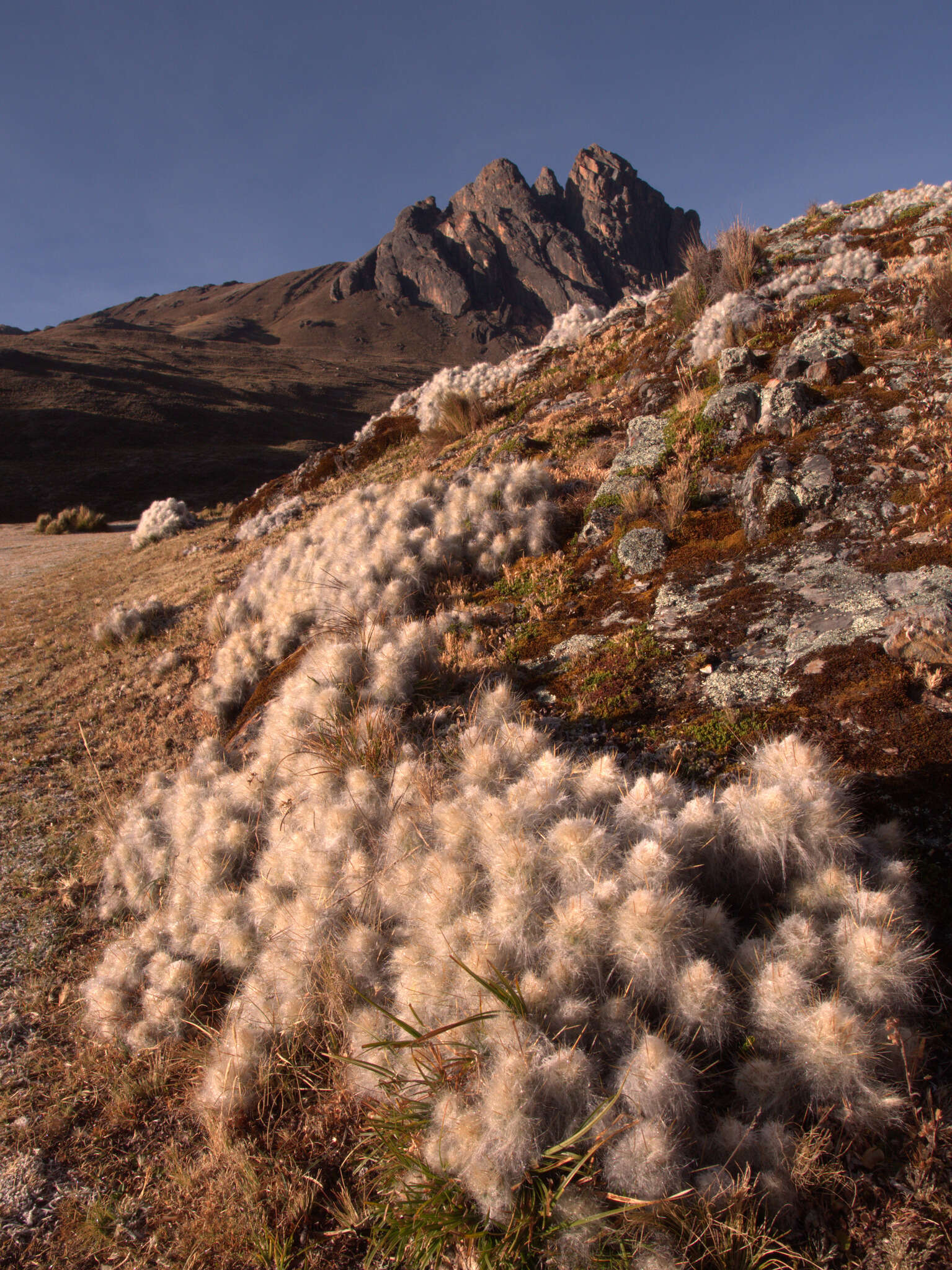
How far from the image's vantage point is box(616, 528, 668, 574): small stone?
195 inches

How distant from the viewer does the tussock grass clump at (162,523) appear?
16312 millimetres

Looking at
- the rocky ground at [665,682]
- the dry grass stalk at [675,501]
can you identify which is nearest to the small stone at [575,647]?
the rocky ground at [665,682]

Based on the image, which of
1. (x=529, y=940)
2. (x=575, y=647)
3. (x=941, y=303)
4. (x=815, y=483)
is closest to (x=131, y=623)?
(x=575, y=647)

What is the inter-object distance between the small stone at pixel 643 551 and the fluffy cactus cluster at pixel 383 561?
124cm

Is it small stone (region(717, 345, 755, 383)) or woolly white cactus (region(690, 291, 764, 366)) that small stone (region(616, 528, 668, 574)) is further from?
woolly white cactus (region(690, 291, 764, 366))

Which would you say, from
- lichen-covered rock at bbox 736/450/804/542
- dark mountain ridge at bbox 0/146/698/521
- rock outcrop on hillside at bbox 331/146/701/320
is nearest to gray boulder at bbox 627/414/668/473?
lichen-covered rock at bbox 736/450/804/542

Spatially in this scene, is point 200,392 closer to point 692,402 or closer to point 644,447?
point 692,402

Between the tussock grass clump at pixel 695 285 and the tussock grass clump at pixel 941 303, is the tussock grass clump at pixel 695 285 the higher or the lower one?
the higher one

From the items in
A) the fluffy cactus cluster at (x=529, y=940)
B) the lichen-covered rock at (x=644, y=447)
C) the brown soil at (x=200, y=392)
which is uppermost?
the brown soil at (x=200, y=392)

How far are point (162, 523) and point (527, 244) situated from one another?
181056 mm

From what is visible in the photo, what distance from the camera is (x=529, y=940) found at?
2.40 meters

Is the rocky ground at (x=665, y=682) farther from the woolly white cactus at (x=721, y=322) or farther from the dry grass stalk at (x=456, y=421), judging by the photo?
the dry grass stalk at (x=456, y=421)

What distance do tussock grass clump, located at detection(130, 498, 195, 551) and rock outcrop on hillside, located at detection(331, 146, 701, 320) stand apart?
15218 cm

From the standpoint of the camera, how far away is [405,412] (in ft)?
55.1
